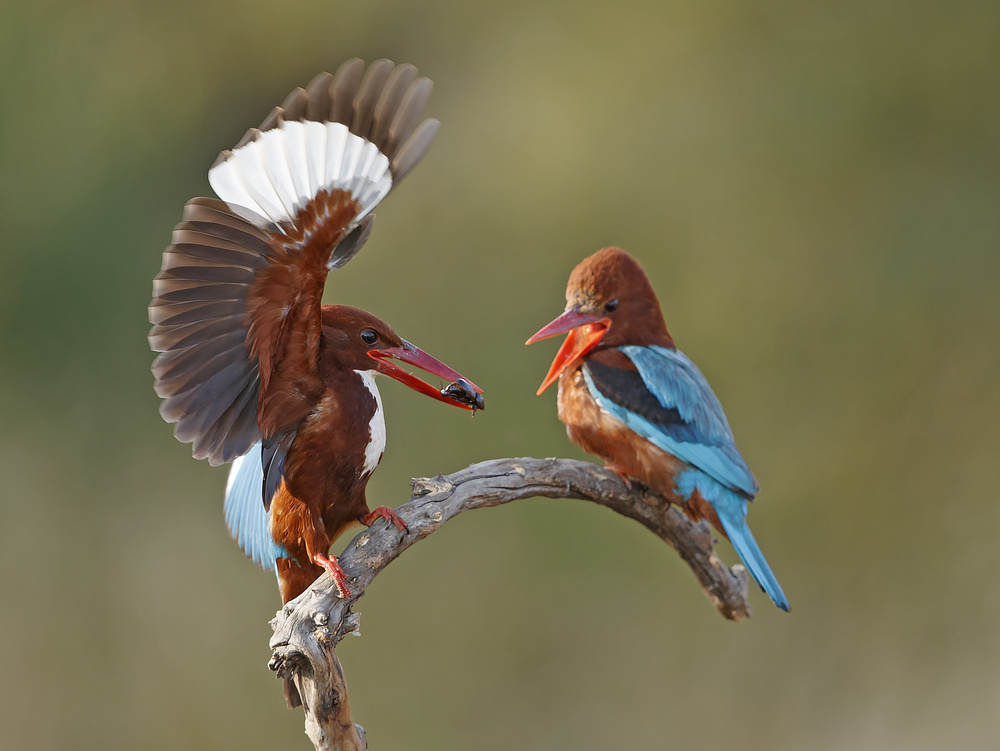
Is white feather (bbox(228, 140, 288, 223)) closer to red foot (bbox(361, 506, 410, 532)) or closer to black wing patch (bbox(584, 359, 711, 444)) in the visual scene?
red foot (bbox(361, 506, 410, 532))

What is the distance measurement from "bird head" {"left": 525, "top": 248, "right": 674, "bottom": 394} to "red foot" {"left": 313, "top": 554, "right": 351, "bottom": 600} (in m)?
0.64

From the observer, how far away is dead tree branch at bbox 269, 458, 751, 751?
118cm

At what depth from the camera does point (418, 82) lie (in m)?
1.24

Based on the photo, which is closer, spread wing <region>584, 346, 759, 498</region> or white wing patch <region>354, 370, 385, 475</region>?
white wing patch <region>354, 370, 385, 475</region>

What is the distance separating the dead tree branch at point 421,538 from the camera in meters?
1.18

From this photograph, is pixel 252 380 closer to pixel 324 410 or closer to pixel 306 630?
Result: pixel 324 410

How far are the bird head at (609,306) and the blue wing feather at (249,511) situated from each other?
566 millimetres

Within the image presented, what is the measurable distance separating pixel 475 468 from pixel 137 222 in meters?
2.77

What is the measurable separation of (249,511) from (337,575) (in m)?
0.38

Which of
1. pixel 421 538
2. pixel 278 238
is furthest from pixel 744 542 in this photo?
pixel 278 238

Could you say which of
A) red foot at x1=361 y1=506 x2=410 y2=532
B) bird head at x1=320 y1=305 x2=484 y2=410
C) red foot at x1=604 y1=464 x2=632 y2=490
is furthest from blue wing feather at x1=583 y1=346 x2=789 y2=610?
red foot at x1=361 y1=506 x2=410 y2=532

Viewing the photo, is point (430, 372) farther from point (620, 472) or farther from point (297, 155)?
point (620, 472)

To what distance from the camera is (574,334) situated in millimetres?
1892

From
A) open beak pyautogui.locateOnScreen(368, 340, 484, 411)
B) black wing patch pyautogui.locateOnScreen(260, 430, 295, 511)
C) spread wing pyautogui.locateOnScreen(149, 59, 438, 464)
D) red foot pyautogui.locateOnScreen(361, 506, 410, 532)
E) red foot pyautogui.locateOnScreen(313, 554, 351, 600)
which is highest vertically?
spread wing pyautogui.locateOnScreen(149, 59, 438, 464)
